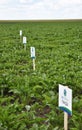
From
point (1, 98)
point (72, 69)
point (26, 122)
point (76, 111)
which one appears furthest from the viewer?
point (72, 69)

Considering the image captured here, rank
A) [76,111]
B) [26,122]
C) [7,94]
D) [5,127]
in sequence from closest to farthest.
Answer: [5,127] < [26,122] < [76,111] < [7,94]

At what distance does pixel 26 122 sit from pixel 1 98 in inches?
52.1

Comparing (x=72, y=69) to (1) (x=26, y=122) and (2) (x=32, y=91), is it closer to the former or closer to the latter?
(2) (x=32, y=91)

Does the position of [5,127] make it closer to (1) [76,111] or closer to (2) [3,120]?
(2) [3,120]

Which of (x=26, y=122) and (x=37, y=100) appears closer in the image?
(x=26, y=122)

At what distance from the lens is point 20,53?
11906mm

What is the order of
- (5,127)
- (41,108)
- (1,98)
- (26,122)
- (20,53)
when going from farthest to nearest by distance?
(20,53), (1,98), (41,108), (26,122), (5,127)

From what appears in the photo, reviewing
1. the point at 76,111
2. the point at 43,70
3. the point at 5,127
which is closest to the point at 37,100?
the point at 76,111

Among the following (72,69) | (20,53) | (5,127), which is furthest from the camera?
(20,53)

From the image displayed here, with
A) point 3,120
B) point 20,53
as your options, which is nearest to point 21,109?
point 3,120

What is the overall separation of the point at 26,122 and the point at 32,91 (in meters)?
1.47

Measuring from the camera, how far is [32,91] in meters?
6.05

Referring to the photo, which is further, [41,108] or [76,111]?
[41,108]

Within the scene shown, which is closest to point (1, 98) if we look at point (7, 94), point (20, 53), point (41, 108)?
point (7, 94)
